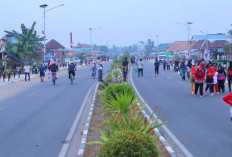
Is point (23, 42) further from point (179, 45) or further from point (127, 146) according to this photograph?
point (179, 45)

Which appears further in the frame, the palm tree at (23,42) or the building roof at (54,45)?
the building roof at (54,45)

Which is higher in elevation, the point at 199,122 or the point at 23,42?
the point at 23,42

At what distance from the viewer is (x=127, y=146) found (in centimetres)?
546

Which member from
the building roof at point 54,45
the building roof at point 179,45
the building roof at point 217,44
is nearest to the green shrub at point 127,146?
the building roof at point 217,44

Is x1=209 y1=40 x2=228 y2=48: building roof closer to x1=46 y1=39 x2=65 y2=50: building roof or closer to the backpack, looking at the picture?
x1=46 y1=39 x2=65 y2=50: building roof

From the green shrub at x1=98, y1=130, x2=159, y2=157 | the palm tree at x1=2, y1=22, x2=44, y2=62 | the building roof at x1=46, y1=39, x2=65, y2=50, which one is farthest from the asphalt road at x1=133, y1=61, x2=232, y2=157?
the building roof at x1=46, y1=39, x2=65, y2=50

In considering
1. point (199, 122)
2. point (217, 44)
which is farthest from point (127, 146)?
point (217, 44)

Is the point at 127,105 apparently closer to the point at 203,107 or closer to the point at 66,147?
the point at 66,147

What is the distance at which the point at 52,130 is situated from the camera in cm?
1043

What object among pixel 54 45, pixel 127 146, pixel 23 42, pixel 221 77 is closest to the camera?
pixel 127 146

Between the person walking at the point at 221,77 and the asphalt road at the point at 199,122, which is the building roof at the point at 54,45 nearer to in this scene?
the person walking at the point at 221,77

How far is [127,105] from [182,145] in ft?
8.76

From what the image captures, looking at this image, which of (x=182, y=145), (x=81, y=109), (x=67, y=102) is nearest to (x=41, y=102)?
(x=67, y=102)

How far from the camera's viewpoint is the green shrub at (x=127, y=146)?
5434 mm
